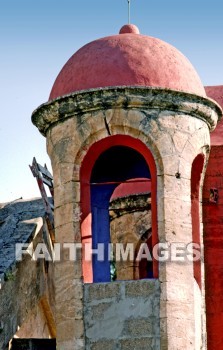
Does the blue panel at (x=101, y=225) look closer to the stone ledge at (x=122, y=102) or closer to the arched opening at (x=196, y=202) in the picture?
the arched opening at (x=196, y=202)

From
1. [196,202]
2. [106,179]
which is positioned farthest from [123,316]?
[106,179]

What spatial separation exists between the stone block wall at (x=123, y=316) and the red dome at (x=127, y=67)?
225cm

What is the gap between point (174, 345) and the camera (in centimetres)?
1040

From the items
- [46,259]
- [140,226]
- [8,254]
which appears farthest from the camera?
[140,226]

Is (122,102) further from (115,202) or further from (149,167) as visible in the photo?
(115,202)

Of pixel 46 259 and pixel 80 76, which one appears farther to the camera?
pixel 46 259

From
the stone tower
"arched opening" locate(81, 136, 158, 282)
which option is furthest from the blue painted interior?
the stone tower

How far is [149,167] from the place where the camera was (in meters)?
11.1

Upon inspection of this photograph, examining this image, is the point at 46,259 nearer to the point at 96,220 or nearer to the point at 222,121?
the point at 96,220

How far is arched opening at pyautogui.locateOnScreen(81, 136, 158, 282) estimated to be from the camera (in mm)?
11125

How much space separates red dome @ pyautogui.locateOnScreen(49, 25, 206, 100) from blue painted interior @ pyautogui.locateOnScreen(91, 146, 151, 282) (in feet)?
4.77

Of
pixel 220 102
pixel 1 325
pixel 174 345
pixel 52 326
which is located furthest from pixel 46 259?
pixel 174 345

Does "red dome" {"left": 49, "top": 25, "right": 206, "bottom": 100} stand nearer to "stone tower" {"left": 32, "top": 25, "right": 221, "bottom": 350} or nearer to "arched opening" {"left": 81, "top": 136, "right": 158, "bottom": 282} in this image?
"stone tower" {"left": 32, "top": 25, "right": 221, "bottom": 350}

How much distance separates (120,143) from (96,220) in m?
1.59
